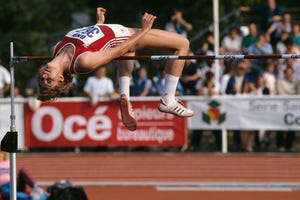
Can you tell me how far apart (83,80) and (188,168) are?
7.56 m

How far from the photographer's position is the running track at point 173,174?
12883 millimetres

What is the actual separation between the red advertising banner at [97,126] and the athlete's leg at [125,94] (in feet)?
22.9

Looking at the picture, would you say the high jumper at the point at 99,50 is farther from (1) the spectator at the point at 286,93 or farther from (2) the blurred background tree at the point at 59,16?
(2) the blurred background tree at the point at 59,16

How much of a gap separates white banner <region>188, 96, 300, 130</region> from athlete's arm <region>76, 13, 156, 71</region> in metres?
7.54

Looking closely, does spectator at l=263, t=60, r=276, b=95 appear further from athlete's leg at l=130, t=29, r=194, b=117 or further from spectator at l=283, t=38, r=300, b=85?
athlete's leg at l=130, t=29, r=194, b=117

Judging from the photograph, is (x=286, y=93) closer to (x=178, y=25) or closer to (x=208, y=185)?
(x=178, y=25)

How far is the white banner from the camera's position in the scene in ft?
51.4

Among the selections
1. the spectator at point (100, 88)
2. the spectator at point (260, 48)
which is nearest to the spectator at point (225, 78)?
the spectator at point (260, 48)

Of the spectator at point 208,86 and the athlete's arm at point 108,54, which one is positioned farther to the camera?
the spectator at point 208,86

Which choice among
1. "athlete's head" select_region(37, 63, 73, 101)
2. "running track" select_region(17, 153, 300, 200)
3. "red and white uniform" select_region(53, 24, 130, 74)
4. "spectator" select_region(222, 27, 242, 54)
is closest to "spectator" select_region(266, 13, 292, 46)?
"spectator" select_region(222, 27, 242, 54)

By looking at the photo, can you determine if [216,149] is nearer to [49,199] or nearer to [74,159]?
[74,159]

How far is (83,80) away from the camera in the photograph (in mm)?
22156

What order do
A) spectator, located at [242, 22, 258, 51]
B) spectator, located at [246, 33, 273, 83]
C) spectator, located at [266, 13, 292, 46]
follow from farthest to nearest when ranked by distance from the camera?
spectator, located at [266, 13, 292, 46], spectator, located at [242, 22, 258, 51], spectator, located at [246, 33, 273, 83]

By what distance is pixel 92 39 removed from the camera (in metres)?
8.36
